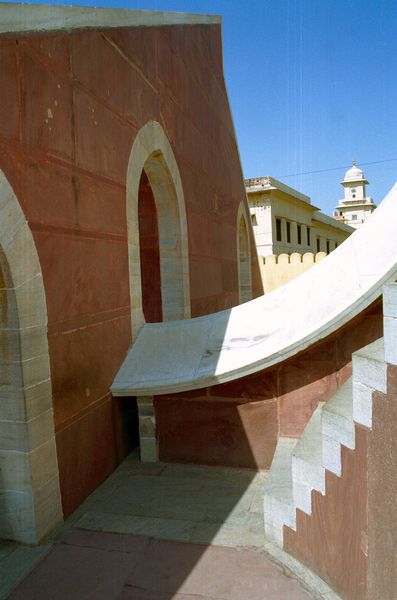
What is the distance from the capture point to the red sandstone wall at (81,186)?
2.95 meters

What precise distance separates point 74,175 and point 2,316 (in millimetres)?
1269

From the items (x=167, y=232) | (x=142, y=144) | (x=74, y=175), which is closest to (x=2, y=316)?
(x=74, y=175)

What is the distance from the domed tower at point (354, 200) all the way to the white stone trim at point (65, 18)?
127 feet

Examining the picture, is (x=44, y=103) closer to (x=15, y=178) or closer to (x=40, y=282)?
(x=15, y=178)

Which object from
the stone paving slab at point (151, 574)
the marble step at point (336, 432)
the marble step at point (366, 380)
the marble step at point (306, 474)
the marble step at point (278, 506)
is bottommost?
the stone paving slab at point (151, 574)

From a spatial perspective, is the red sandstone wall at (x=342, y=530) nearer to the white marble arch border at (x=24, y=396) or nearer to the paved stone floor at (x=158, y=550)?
the paved stone floor at (x=158, y=550)

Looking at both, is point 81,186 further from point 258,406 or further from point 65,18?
point 258,406

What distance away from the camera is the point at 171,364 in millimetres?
4094

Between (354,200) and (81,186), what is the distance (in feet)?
136

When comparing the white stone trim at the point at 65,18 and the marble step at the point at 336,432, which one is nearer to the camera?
the marble step at the point at 336,432

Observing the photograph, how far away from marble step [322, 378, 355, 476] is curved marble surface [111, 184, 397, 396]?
91 cm

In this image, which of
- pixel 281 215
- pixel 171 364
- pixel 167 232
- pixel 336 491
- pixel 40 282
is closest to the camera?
pixel 336 491

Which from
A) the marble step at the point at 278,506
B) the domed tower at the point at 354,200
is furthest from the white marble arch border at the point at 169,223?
the domed tower at the point at 354,200

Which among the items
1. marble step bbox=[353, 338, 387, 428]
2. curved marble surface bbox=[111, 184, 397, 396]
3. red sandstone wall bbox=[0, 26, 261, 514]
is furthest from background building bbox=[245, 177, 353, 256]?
marble step bbox=[353, 338, 387, 428]
